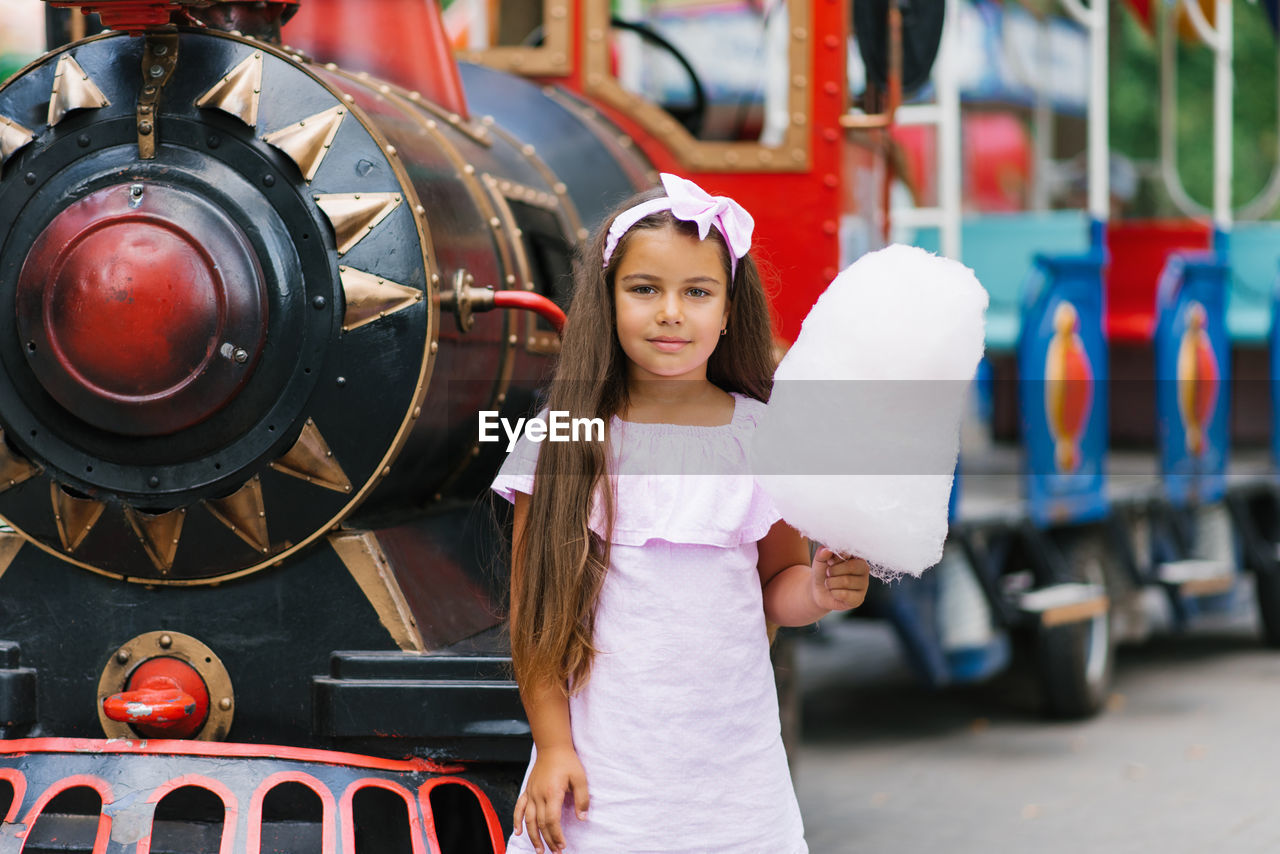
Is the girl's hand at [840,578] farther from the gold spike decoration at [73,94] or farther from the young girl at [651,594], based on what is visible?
the gold spike decoration at [73,94]

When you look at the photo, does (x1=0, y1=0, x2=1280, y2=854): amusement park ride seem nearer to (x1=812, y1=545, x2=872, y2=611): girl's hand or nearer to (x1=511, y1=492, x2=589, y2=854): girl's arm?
(x1=511, y1=492, x2=589, y2=854): girl's arm

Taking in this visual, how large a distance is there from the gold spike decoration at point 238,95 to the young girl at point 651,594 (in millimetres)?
623

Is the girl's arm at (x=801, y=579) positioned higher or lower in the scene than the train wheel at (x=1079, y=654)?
higher

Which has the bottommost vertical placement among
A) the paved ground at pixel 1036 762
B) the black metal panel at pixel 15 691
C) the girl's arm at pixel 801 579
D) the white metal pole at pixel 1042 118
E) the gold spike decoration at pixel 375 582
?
the paved ground at pixel 1036 762

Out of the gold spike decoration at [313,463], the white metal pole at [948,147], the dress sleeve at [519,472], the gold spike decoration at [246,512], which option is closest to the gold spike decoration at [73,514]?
the gold spike decoration at [246,512]

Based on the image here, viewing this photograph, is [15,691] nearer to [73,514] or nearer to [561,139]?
[73,514]

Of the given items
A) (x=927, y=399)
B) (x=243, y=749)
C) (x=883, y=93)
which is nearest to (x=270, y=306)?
(x=243, y=749)

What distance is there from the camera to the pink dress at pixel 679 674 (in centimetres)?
185

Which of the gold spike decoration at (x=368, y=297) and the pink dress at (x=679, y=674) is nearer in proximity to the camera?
the pink dress at (x=679, y=674)

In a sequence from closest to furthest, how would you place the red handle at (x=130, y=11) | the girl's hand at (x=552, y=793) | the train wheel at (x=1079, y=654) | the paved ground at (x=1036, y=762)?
the girl's hand at (x=552, y=793) → the red handle at (x=130, y=11) → the paved ground at (x=1036, y=762) → the train wheel at (x=1079, y=654)

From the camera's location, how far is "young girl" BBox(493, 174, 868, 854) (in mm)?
1850

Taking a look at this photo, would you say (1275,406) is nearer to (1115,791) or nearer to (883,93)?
(1115,791)

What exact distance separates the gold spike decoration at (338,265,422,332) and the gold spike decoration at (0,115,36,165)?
0.51m

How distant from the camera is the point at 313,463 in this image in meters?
2.26
